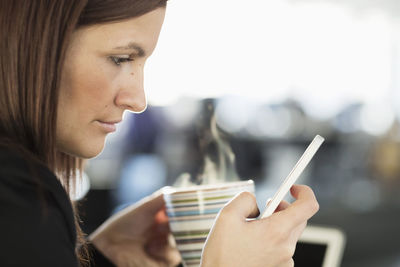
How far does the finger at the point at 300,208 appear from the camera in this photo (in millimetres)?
608

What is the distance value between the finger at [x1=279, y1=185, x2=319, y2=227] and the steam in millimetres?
246

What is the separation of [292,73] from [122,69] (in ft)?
22.3

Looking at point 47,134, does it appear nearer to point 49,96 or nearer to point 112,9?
point 49,96

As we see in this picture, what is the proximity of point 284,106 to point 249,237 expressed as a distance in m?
6.19

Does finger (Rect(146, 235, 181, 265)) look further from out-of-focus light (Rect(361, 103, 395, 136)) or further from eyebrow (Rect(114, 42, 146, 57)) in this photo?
out-of-focus light (Rect(361, 103, 395, 136))

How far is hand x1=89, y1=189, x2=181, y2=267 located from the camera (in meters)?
0.98

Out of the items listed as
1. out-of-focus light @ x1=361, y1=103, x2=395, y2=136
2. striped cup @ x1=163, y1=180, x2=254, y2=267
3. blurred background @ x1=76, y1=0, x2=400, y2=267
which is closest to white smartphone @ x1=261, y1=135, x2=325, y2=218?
striped cup @ x1=163, y1=180, x2=254, y2=267

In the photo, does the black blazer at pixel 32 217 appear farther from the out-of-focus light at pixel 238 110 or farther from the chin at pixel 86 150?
the out-of-focus light at pixel 238 110

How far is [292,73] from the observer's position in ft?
24.1

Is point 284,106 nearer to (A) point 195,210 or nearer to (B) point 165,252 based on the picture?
(B) point 165,252

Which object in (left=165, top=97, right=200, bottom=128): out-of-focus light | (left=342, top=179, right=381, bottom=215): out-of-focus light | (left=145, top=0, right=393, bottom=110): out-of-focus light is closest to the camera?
(left=342, top=179, right=381, bottom=215): out-of-focus light

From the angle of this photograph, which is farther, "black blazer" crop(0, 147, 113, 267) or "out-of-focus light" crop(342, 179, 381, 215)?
"out-of-focus light" crop(342, 179, 381, 215)

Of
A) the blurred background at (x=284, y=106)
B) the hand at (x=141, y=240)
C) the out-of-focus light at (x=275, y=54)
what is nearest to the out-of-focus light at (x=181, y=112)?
the blurred background at (x=284, y=106)

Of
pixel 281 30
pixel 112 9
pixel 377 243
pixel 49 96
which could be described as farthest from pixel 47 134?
pixel 281 30
